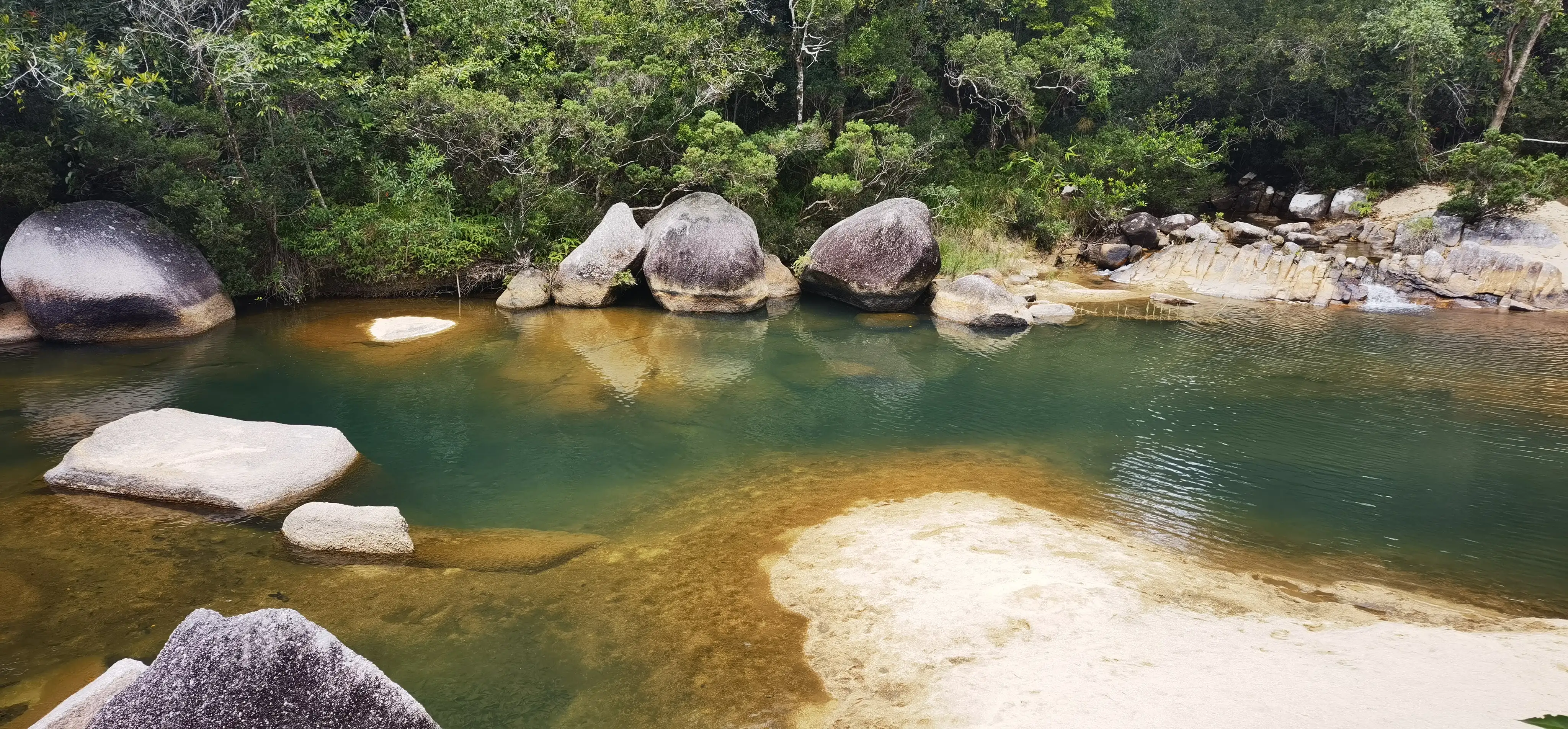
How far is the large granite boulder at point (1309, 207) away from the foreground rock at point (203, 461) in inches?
1111

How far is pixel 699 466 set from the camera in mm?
10430

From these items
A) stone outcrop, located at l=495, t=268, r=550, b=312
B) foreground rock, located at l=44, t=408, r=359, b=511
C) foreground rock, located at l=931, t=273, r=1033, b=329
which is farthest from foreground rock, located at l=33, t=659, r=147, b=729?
foreground rock, located at l=931, t=273, r=1033, b=329

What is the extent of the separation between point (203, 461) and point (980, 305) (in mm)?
14720

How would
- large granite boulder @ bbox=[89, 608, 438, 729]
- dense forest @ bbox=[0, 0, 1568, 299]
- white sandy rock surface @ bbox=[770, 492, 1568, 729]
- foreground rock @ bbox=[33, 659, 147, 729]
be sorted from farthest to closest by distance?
dense forest @ bbox=[0, 0, 1568, 299], white sandy rock surface @ bbox=[770, 492, 1568, 729], foreground rock @ bbox=[33, 659, 147, 729], large granite boulder @ bbox=[89, 608, 438, 729]

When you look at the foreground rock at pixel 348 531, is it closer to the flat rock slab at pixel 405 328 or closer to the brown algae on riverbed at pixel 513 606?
the brown algae on riverbed at pixel 513 606

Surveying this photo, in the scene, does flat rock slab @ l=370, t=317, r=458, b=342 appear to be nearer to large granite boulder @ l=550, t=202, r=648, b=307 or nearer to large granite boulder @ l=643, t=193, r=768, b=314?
large granite boulder @ l=550, t=202, r=648, b=307

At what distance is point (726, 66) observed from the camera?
2003 centimetres

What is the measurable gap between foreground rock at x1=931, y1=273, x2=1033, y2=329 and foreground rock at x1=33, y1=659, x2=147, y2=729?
16.4 meters

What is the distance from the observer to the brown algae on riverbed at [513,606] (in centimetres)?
597

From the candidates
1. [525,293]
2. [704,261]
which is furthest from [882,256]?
[525,293]

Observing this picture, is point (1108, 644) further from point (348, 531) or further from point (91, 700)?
point (348, 531)

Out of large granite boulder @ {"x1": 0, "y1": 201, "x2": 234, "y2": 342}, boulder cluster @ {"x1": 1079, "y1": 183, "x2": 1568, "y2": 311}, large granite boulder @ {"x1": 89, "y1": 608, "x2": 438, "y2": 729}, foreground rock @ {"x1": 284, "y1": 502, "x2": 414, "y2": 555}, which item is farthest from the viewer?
boulder cluster @ {"x1": 1079, "y1": 183, "x2": 1568, "y2": 311}

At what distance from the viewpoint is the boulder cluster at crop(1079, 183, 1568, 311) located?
67.4 ft

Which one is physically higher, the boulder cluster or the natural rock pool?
the boulder cluster
